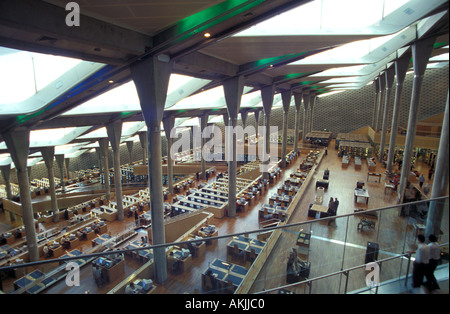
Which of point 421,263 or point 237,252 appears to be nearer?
point 421,263

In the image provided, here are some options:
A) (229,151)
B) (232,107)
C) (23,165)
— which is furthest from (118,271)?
(23,165)

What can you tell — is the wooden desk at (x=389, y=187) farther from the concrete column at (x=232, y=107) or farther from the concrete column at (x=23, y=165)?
the concrete column at (x=23, y=165)

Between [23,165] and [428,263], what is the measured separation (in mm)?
15017

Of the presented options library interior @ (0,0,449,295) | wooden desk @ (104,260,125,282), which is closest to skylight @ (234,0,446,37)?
library interior @ (0,0,449,295)

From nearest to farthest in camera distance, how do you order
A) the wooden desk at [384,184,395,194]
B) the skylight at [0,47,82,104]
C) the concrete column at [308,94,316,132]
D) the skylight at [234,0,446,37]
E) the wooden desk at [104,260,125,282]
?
the wooden desk at [104,260,125,282], the skylight at [234,0,446,37], the skylight at [0,47,82,104], the wooden desk at [384,184,395,194], the concrete column at [308,94,316,132]

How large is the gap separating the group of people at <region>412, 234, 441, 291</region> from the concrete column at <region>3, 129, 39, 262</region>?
14683 millimetres

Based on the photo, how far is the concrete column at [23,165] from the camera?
39.4ft

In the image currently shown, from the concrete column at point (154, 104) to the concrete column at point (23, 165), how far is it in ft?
25.4

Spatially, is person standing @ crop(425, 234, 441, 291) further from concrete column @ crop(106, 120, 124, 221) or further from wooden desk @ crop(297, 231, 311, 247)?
concrete column @ crop(106, 120, 124, 221)

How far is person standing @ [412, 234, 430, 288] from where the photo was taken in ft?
8.22

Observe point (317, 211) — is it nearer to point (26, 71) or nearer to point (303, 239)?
point (303, 239)

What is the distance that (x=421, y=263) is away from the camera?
Answer: 2.56 m
